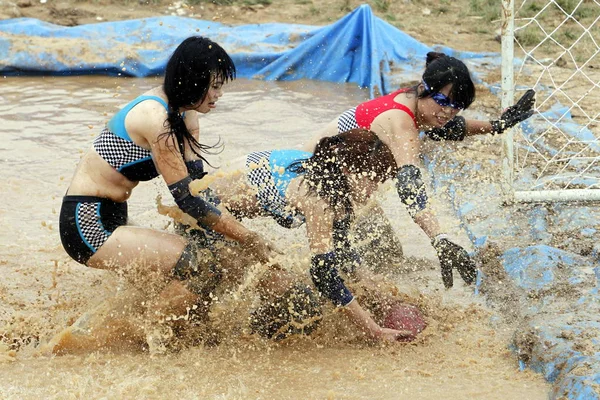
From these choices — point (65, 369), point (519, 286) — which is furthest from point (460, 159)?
point (65, 369)

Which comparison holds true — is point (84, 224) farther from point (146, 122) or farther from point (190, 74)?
point (190, 74)

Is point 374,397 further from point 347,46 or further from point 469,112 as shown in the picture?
point 347,46

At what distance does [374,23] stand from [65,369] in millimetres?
6285

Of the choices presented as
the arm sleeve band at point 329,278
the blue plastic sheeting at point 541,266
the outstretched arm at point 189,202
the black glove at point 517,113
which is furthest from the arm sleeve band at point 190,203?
the black glove at point 517,113

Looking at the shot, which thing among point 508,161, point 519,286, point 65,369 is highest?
point 508,161

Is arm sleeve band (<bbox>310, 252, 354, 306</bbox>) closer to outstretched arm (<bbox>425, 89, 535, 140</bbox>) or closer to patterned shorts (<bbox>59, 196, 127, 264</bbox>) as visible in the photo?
patterned shorts (<bbox>59, 196, 127, 264</bbox>)

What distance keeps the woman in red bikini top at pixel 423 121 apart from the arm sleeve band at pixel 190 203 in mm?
932

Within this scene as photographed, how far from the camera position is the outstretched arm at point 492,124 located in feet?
15.3

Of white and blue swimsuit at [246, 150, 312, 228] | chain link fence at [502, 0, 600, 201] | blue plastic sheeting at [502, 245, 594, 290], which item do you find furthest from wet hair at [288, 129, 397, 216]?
chain link fence at [502, 0, 600, 201]

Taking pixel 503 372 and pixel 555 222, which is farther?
pixel 555 222

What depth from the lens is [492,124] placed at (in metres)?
4.77

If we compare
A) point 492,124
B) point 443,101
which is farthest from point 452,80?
point 492,124

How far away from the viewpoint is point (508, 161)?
5.30m

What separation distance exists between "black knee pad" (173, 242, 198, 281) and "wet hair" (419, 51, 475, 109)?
4.65 feet
